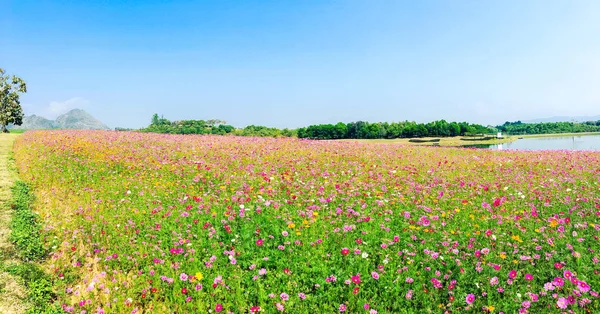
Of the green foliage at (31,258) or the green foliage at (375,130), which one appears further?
the green foliage at (375,130)

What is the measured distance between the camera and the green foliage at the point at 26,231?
618 cm

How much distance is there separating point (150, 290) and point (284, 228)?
2512mm

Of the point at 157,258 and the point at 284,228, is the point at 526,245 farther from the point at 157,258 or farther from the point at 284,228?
the point at 157,258

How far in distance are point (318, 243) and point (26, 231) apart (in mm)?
6223

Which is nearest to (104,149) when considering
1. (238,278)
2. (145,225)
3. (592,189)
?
(145,225)

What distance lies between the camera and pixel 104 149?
1418 centimetres

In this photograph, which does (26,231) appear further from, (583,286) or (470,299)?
(583,286)

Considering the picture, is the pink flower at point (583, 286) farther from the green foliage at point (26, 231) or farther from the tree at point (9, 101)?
the tree at point (9, 101)

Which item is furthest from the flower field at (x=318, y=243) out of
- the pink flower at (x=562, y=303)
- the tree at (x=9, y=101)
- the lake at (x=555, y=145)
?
the tree at (x=9, y=101)

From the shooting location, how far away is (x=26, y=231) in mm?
6926

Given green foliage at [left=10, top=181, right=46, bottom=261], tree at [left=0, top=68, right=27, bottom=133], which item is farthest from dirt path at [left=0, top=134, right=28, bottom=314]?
tree at [left=0, top=68, right=27, bottom=133]

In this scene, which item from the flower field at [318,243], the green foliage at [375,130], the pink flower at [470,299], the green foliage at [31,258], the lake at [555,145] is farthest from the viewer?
the green foliage at [375,130]

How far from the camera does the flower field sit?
15.5ft

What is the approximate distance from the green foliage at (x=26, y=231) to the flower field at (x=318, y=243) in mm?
230
